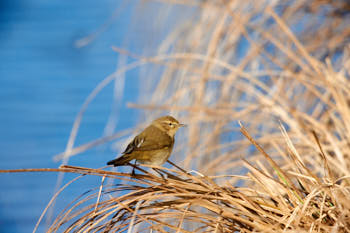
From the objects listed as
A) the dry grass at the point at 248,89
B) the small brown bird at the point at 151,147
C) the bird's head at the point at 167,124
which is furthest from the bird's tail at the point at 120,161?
the bird's head at the point at 167,124

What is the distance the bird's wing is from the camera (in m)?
1.18

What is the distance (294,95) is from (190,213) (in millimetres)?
1325

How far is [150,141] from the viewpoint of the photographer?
1244 mm

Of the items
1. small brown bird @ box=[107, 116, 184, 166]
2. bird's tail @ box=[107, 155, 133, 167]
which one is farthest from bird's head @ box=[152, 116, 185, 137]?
bird's tail @ box=[107, 155, 133, 167]

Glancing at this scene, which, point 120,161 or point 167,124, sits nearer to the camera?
point 120,161

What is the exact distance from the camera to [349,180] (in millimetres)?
1101

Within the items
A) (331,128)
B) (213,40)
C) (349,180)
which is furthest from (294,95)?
(349,180)

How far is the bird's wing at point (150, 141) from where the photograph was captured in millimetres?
1180

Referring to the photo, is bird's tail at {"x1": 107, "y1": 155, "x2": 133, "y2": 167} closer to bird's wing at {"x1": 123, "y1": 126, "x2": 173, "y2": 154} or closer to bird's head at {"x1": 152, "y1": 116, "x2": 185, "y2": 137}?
A: bird's wing at {"x1": 123, "y1": 126, "x2": 173, "y2": 154}

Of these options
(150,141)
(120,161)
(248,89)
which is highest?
(248,89)

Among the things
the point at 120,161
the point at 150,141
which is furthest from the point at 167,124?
the point at 120,161

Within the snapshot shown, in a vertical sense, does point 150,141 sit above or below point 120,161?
above

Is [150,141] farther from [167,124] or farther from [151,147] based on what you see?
[167,124]

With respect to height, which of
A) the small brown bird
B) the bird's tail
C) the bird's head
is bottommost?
the bird's tail
